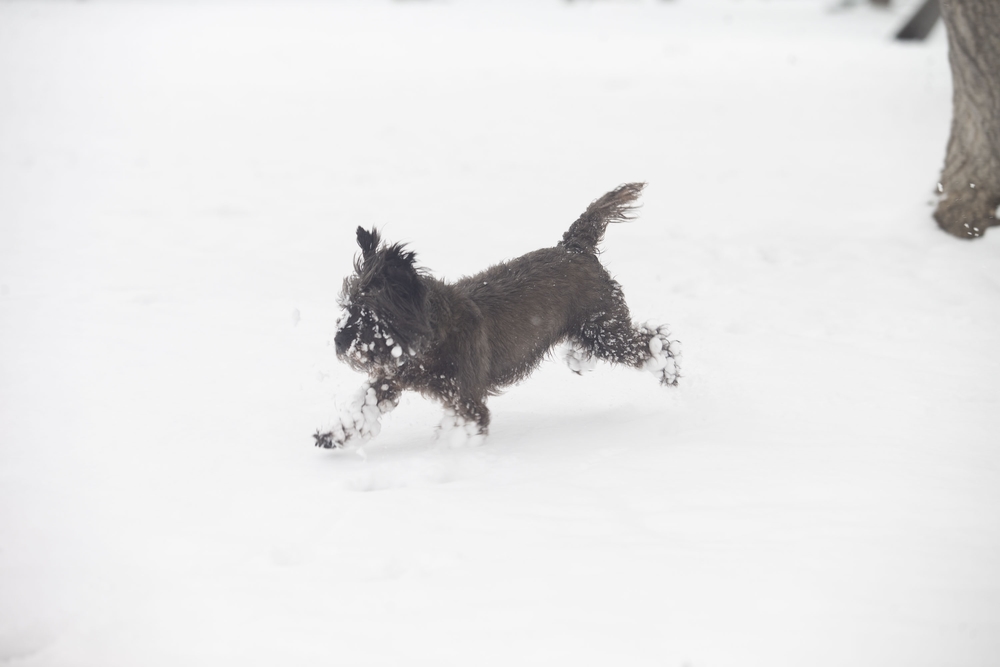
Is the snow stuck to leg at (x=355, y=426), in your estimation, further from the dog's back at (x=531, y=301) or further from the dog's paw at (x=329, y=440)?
the dog's back at (x=531, y=301)

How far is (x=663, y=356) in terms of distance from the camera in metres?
5.37

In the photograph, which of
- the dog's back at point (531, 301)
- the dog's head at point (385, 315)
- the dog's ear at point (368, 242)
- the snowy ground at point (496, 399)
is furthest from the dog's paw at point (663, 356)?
the dog's ear at point (368, 242)

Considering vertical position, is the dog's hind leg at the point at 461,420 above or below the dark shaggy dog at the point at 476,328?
below

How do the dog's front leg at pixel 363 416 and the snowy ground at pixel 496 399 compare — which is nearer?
the snowy ground at pixel 496 399

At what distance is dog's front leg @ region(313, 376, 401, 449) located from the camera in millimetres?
4504

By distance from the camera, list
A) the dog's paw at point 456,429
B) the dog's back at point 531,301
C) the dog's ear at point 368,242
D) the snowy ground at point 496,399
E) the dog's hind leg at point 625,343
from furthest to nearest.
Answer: the dog's hind leg at point 625,343
the dog's back at point 531,301
the dog's paw at point 456,429
the dog's ear at point 368,242
the snowy ground at point 496,399

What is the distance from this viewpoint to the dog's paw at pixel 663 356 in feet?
17.5

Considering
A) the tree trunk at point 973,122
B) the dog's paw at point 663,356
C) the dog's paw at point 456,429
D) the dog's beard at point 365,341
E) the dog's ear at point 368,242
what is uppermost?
the tree trunk at point 973,122

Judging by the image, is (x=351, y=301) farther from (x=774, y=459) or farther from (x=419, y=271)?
(x=774, y=459)

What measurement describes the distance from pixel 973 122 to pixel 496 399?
18.5 ft

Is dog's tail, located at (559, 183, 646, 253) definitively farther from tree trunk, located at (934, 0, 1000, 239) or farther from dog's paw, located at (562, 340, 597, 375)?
tree trunk, located at (934, 0, 1000, 239)

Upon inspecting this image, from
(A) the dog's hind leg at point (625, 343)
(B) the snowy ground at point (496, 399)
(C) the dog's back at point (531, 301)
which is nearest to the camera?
(B) the snowy ground at point (496, 399)

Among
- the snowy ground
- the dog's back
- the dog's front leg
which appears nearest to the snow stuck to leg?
the dog's front leg

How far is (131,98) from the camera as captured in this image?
1358 cm
